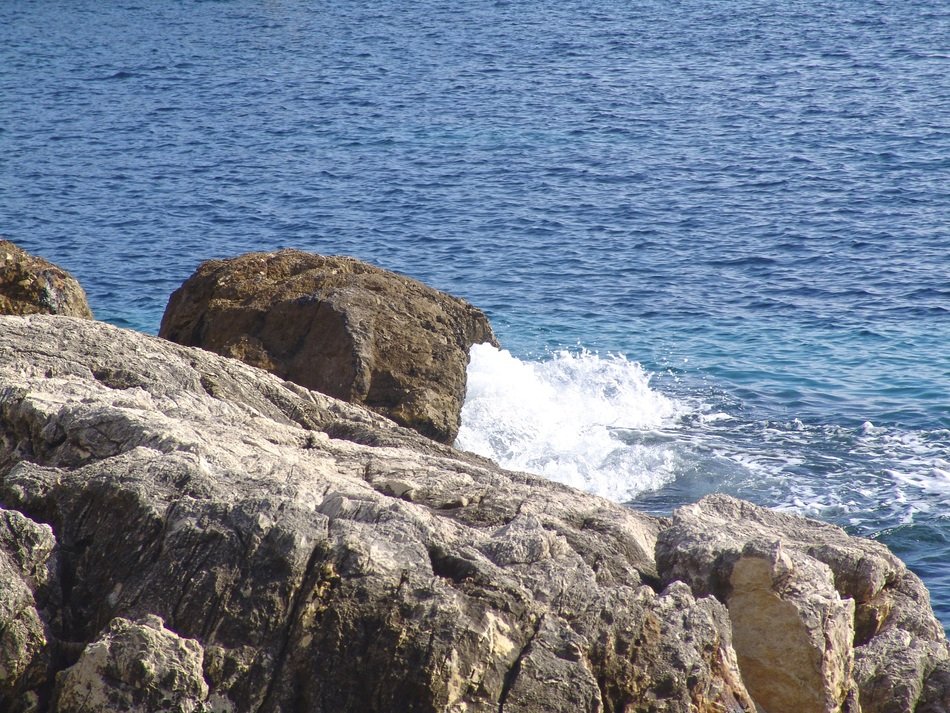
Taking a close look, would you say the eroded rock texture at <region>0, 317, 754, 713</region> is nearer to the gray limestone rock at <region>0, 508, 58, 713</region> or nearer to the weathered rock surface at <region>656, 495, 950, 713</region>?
the gray limestone rock at <region>0, 508, 58, 713</region>

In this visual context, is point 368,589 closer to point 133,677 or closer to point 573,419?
point 133,677

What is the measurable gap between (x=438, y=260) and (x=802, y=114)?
17.6 m

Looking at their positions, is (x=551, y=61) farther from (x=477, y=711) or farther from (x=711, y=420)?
(x=477, y=711)

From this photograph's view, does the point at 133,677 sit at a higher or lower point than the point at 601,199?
higher

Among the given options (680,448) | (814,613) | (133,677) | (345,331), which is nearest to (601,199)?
(680,448)

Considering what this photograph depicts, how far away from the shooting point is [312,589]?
250 inches

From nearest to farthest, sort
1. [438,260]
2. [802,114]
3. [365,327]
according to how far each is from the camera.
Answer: [365,327]
[438,260]
[802,114]

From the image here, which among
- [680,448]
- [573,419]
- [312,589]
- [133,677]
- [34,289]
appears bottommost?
[573,419]

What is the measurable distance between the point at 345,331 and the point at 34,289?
156 inches

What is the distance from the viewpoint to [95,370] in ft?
30.9

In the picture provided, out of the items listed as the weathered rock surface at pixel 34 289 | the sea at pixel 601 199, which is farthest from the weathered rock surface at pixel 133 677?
the sea at pixel 601 199

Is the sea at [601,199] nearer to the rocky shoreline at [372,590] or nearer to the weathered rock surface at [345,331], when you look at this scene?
the weathered rock surface at [345,331]

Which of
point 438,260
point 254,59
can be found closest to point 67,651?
point 438,260

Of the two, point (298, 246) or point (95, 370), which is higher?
point (95, 370)
